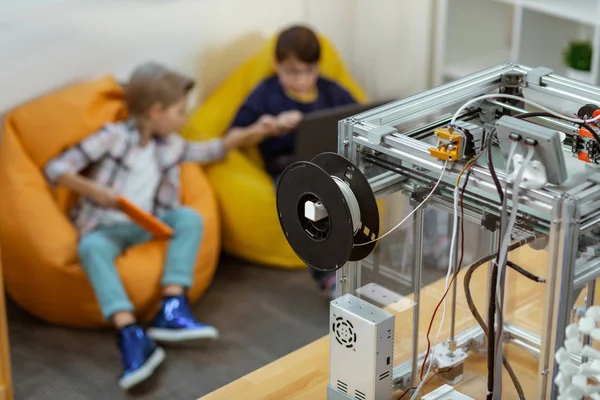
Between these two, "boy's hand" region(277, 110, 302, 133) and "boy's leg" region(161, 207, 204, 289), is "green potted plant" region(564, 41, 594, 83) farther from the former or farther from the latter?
"boy's leg" region(161, 207, 204, 289)

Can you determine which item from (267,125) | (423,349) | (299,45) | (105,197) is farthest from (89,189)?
(423,349)

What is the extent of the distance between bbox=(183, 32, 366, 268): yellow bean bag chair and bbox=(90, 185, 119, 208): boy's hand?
1.64 ft

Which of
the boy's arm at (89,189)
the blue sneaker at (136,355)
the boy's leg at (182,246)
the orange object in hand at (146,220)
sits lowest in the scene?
the blue sneaker at (136,355)

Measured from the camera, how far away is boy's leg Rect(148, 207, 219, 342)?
3020 mm

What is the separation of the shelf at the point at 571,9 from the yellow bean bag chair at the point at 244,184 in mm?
1005

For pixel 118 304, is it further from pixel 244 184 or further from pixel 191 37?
pixel 191 37

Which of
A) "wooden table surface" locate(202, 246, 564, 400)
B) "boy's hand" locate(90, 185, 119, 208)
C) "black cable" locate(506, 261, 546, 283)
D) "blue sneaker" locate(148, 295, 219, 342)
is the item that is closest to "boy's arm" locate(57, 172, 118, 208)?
"boy's hand" locate(90, 185, 119, 208)

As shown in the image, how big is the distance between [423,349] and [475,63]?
2134 millimetres

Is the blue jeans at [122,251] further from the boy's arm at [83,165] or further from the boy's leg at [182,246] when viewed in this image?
the boy's arm at [83,165]

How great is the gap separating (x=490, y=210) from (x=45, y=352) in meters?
1.85

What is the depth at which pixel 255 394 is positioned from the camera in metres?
1.98

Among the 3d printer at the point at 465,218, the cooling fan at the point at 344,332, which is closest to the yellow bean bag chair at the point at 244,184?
the 3d printer at the point at 465,218

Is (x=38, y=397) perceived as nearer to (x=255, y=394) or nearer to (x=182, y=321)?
(x=182, y=321)

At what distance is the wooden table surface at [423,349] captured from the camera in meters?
1.90
